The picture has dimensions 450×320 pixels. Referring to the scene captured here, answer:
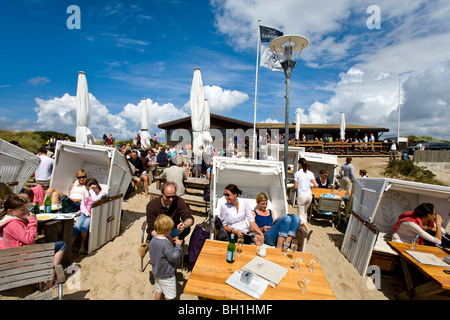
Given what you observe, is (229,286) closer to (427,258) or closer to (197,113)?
(427,258)

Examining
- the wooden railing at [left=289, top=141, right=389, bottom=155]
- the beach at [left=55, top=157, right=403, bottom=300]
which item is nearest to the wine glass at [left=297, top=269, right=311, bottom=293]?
the beach at [left=55, top=157, right=403, bottom=300]

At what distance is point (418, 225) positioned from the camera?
351cm

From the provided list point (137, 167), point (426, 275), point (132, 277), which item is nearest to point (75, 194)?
point (132, 277)

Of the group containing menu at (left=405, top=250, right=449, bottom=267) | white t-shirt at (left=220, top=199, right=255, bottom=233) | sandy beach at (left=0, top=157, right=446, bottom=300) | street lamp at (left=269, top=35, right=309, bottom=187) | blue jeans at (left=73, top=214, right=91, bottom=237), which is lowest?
sandy beach at (left=0, top=157, right=446, bottom=300)

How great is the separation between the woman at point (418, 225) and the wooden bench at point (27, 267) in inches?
199

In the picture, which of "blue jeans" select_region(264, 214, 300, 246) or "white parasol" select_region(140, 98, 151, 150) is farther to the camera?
"white parasol" select_region(140, 98, 151, 150)

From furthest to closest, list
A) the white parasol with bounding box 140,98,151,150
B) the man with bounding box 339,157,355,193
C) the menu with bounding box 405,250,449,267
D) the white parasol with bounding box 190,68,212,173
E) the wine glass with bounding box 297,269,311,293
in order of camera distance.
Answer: the white parasol with bounding box 140,98,151,150 < the white parasol with bounding box 190,68,212,173 < the man with bounding box 339,157,355,193 < the menu with bounding box 405,250,449,267 < the wine glass with bounding box 297,269,311,293

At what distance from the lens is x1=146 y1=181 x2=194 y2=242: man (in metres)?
3.26

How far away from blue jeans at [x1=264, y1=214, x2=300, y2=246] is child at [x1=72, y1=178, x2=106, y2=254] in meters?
3.33

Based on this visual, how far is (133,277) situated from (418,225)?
4.80 meters

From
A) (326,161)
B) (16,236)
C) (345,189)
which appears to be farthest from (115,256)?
(326,161)

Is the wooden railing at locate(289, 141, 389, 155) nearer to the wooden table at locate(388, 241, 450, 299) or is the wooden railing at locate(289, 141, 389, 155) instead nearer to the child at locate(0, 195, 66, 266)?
the wooden table at locate(388, 241, 450, 299)

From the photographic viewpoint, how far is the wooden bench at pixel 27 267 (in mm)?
2123

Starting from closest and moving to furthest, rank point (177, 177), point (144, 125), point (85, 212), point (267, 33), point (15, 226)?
1. point (15, 226)
2. point (85, 212)
3. point (177, 177)
4. point (267, 33)
5. point (144, 125)
